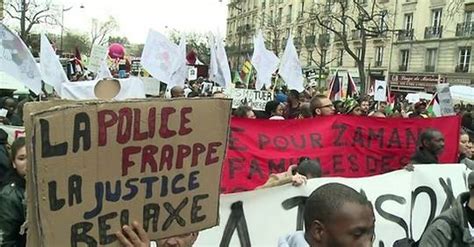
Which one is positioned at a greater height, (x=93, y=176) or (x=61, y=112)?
(x=61, y=112)

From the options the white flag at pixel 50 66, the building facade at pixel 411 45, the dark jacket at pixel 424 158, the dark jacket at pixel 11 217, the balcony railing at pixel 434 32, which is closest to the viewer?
the dark jacket at pixel 11 217

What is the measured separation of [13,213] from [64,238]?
1.50m

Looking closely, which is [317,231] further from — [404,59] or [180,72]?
[404,59]

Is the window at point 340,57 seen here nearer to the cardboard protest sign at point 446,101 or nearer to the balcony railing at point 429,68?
the balcony railing at point 429,68

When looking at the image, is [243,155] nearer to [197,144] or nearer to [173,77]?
[197,144]

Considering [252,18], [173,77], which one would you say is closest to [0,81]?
[173,77]

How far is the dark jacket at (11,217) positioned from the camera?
10.0ft

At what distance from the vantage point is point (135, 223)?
1.91 meters

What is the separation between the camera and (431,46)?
42.1 m

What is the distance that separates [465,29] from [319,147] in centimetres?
3649

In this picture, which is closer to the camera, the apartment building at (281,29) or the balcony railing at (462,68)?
the balcony railing at (462,68)

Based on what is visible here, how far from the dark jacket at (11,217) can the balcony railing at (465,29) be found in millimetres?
38604

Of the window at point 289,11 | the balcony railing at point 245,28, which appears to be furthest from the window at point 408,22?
the balcony railing at point 245,28

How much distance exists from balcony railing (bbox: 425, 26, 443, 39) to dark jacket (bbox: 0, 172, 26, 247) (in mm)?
41207
